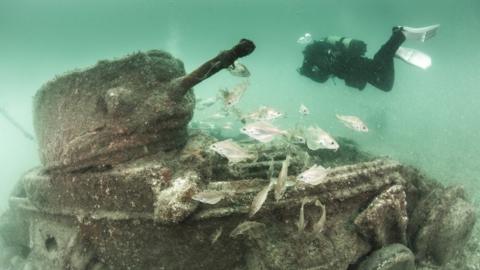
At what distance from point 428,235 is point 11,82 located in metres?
39.0

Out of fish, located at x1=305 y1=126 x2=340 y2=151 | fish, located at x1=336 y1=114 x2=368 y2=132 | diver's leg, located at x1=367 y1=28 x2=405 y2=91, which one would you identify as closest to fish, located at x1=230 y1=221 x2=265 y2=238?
fish, located at x1=305 y1=126 x2=340 y2=151

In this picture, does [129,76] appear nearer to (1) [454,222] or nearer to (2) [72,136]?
(2) [72,136]

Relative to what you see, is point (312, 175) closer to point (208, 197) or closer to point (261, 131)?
point (261, 131)

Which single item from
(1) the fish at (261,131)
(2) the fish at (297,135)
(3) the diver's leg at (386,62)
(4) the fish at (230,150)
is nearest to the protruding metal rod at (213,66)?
(1) the fish at (261,131)

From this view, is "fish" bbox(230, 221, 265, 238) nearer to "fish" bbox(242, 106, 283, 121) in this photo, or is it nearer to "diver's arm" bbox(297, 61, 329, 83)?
"fish" bbox(242, 106, 283, 121)

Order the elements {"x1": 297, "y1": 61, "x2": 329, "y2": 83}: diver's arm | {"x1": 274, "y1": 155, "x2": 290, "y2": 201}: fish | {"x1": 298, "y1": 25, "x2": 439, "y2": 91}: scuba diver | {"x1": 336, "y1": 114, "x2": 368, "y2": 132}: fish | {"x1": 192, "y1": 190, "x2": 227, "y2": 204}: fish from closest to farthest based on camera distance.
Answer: {"x1": 274, "y1": 155, "x2": 290, "y2": 201}: fish
{"x1": 192, "y1": 190, "x2": 227, "y2": 204}: fish
{"x1": 336, "y1": 114, "x2": 368, "y2": 132}: fish
{"x1": 298, "y1": 25, "x2": 439, "y2": 91}: scuba diver
{"x1": 297, "y1": 61, "x2": 329, "y2": 83}: diver's arm

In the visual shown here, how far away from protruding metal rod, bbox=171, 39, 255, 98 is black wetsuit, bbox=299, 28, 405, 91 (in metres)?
6.66

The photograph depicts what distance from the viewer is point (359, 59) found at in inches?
421

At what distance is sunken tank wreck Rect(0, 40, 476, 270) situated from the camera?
4492 millimetres

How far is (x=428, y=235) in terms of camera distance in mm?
5250

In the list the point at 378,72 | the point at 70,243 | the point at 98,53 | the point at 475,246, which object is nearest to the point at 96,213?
the point at 70,243

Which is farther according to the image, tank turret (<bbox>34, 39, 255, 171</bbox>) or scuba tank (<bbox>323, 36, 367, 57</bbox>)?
scuba tank (<bbox>323, 36, 367, 57</bbox>)

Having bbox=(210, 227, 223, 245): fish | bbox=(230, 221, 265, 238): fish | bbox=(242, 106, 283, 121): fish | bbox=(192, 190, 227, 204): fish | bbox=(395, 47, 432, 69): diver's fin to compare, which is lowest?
bbox=(210, 227, 223, 245): fish

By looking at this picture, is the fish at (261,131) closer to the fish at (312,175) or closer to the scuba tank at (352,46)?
the fish at (312,175)
